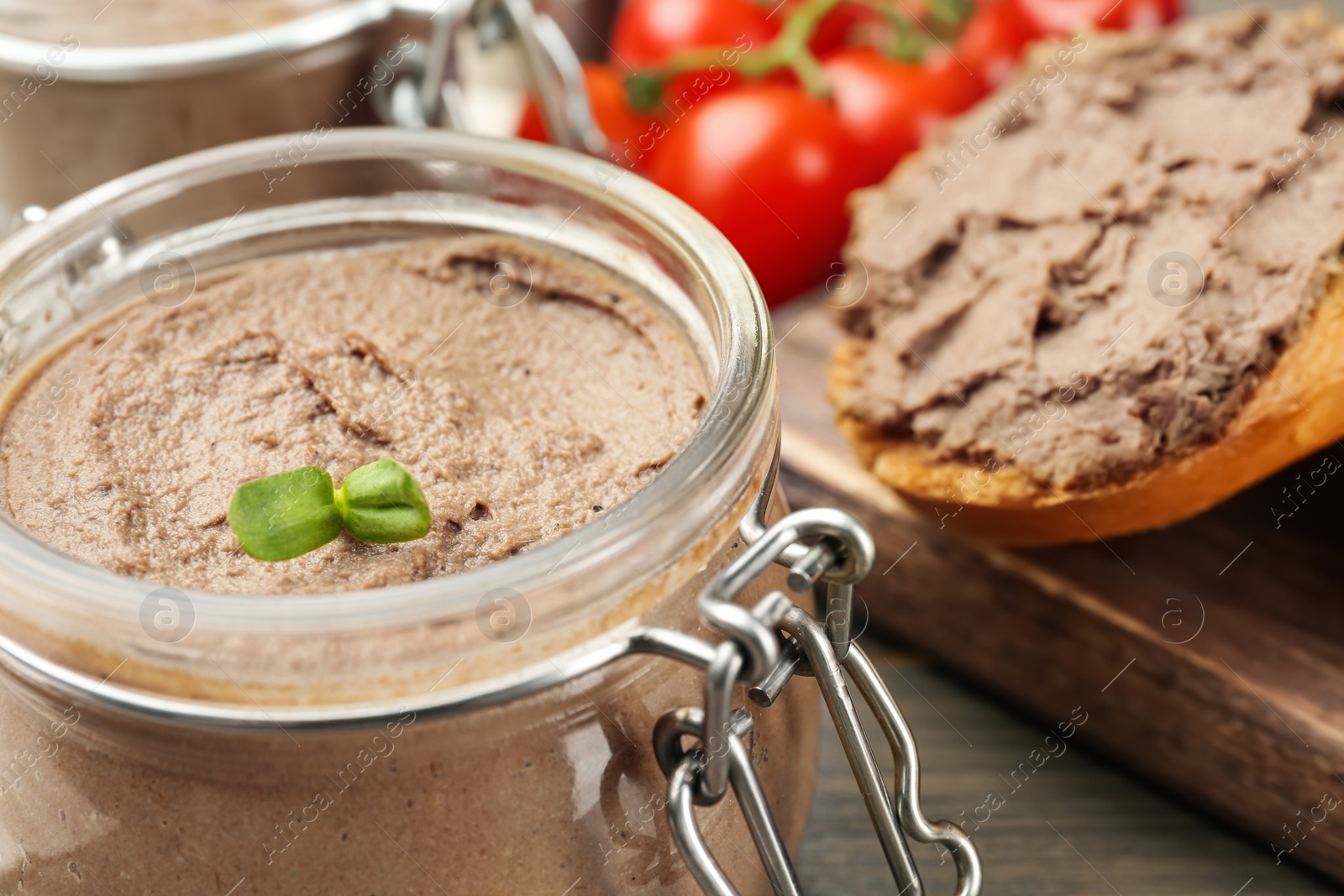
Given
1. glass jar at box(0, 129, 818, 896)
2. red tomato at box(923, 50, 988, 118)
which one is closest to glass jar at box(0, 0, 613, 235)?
red tomato at box(923, 50, 988, 118)

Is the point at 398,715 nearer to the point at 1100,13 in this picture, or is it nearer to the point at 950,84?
the point at 950,84

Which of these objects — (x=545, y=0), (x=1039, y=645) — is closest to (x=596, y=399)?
(x=1039, y=645)

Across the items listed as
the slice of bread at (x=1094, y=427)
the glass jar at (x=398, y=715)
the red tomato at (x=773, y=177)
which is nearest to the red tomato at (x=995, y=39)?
the red tomato at (x=773, y=177)

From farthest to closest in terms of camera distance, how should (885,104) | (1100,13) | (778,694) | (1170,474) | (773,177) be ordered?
1. (1100,13)
2. (885,104)
3. (773,177)
4. (1170,474)
5. (778,694)

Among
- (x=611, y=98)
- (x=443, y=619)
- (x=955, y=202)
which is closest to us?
(x=443, y=619)

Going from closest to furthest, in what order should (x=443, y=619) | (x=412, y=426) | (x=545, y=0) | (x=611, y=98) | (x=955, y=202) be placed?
(x=443, y=619) < (x=412, y=426) < (x=955, y=202) < (x=611, y=98) < (x=545, y=0)

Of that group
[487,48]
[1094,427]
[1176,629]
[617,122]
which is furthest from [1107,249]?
[617,122]

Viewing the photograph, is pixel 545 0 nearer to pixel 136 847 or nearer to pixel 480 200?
pixel 480 200
